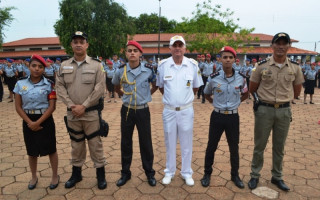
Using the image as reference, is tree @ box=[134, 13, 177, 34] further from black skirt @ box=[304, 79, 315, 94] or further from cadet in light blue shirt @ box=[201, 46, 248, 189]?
cadet in light blue shirt @ box=[201, 46, 248, 189]

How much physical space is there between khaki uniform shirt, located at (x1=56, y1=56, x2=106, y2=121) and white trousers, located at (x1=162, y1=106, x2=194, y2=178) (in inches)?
39.1

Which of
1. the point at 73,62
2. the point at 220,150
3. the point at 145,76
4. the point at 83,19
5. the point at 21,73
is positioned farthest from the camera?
the point at 83,19

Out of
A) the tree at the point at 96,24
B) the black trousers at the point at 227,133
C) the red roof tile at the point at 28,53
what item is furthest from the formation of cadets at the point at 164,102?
the red roof tile at the point at 28,53

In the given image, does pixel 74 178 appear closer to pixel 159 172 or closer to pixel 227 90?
pixel 159 172

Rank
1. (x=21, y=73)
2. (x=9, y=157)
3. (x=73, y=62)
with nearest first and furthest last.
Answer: (x=73, y=62) < (x=9, y=157) < (x=21, y=73)

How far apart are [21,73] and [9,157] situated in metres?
11.1

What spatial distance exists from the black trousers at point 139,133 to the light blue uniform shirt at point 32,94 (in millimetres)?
1033

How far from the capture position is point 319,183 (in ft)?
10.6

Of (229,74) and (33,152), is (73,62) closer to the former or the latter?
(33,152)

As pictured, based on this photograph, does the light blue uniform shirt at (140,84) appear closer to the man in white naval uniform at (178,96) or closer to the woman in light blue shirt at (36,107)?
the man in white naval uniform at (178,96)

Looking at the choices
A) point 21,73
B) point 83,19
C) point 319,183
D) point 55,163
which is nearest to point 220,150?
point 319,183

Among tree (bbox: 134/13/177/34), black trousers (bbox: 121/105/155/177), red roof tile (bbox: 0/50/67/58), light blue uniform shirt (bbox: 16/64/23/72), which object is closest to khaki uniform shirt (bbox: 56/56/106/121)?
black trousers (bbox: 121/105/155/177)

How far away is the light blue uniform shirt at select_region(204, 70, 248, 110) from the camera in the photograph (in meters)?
3.04

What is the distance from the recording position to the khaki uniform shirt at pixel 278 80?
9.67 feet
